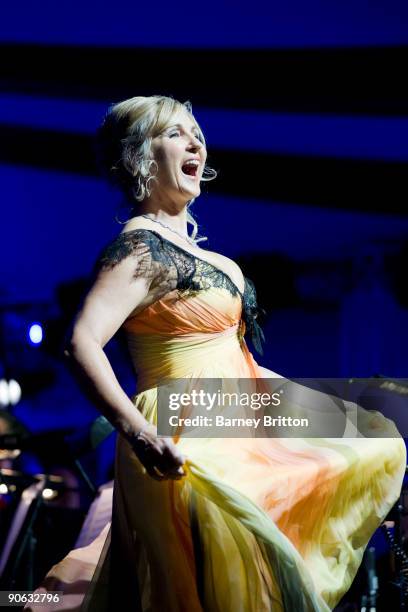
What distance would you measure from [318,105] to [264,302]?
122 inches

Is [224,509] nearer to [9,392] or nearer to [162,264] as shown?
[162,264]

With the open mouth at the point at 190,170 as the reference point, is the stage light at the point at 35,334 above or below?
above

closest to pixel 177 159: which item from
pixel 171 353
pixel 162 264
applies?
pixel 162 264

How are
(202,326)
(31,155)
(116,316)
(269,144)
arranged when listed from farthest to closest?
(31,155), (269,144), (202,326), (116,316)

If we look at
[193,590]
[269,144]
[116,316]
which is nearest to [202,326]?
[116,316]

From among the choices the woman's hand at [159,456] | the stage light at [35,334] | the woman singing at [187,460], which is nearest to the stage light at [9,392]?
the stage light at [35,334]

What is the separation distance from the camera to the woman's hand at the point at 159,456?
199 cm

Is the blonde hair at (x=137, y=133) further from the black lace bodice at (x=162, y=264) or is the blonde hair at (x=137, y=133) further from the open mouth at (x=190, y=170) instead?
the black lace bodice at (x=162, y=264)

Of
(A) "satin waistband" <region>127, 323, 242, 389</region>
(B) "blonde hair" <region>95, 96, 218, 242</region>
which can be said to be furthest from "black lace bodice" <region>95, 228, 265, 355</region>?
(B) "blonde hair" <region>95, 96, 218, 242</region>

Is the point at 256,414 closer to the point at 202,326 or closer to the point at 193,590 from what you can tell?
the point at 202,326

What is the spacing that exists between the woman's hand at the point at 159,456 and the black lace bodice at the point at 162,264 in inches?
17.6

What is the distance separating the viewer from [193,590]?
2.08 m

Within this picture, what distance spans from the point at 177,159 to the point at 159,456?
36.1 inches

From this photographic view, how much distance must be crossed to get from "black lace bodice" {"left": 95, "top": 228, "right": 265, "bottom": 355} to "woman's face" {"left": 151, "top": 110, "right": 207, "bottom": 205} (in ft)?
0.67
